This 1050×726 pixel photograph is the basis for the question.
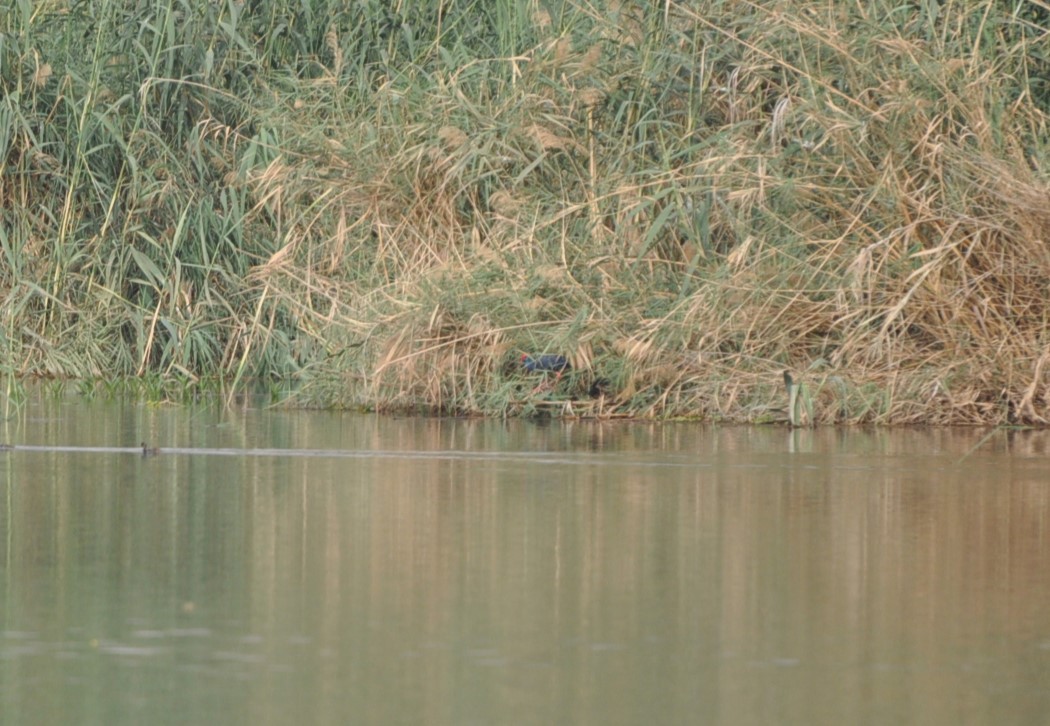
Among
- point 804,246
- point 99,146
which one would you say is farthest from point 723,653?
point 99,146

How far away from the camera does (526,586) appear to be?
4363mm

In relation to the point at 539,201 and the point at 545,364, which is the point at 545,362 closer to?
the point at 545,364

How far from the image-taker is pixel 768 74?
9.62 metres

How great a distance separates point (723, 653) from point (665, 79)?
647cm

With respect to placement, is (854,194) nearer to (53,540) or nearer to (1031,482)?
(1031,482)

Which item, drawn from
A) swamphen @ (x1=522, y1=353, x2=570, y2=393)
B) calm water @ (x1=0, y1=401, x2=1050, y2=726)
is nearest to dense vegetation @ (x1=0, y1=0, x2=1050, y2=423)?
swamphen @ (x1=522, y1=353, x2=570, y2=393)

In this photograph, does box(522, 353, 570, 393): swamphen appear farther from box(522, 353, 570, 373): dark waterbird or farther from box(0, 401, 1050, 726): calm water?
box(0, 401, 1050, 726): calm water

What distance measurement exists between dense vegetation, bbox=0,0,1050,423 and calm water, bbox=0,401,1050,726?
1.42 m

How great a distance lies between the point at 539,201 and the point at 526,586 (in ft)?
17.2

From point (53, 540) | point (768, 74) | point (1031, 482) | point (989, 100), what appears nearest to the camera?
point (53, 540)

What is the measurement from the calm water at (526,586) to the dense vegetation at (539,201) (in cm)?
142

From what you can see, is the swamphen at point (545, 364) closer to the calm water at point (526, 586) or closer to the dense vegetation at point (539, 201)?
the dense vegetation at point (539, 201)

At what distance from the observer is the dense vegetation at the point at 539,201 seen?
8578 millimetres

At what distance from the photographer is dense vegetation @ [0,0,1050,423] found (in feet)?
28.1
